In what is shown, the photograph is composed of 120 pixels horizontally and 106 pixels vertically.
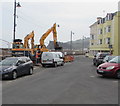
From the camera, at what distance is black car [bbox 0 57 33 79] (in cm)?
1145

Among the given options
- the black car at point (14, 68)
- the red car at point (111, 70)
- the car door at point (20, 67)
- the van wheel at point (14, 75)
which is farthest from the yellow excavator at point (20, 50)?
the red car at point (111, 70)

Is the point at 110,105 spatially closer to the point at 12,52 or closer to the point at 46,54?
the point at 46,54

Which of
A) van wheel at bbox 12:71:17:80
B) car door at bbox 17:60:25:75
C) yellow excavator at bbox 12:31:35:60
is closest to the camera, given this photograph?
van wheel at bbox 12:71:17:80

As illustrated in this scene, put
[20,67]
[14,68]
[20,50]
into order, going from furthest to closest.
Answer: [20,50], [20,67], [14,68]

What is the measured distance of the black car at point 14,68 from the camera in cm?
1145

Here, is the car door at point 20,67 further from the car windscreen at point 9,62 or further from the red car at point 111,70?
the red car at point 111,70

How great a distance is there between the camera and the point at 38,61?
2425 centimetres

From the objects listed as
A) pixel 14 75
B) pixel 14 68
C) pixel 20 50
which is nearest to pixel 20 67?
pixel 14 68

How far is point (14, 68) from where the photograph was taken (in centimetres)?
1198

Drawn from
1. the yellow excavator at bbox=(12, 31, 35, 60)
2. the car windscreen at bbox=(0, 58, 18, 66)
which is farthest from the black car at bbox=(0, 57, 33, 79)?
the yellow excavator at bbox=(12, 31, 35, 60)

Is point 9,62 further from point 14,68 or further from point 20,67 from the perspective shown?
point 14,68

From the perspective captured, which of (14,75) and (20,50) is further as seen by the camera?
(20,50)

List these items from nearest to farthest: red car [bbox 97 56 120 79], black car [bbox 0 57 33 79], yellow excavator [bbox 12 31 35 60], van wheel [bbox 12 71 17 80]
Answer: black car [bbox 0 57 33 79], van wheel [bbox 12 71 17 80], red car [bbox 97 56 120 79], yellow excavator [bbox 12 31 35 60]

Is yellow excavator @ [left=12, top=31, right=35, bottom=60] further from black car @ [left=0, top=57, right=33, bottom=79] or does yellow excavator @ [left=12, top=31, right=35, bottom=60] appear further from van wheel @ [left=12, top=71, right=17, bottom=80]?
van wheel @ [left=12, top=71, right=17, bottom=80]
